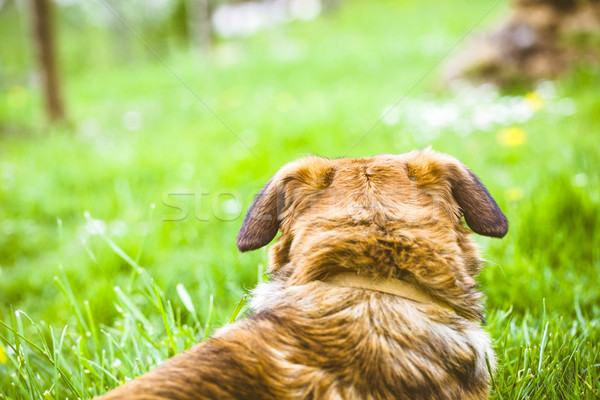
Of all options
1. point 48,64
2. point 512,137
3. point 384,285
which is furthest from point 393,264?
point 48,64

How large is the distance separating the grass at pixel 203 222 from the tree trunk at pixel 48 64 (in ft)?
1.60

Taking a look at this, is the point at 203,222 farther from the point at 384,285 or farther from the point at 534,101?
the point at 534,101

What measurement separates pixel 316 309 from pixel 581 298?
6.64 ft

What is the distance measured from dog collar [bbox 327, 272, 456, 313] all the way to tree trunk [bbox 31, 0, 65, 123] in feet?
28.2

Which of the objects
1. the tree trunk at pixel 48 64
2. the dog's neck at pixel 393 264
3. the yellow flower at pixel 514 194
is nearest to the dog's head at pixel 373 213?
the dog's neck at pixel 393 264

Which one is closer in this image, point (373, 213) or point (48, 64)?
point (373, 213)

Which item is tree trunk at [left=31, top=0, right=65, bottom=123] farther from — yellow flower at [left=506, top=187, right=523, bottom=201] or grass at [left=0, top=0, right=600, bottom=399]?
yellow flower at [left=506, top=187, right=523, bottom=201]

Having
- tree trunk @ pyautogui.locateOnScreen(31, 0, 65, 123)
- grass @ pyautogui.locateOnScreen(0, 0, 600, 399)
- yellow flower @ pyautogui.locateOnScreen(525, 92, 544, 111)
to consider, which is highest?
tree trunk @ pyautogui.locateOnScreen(31, 0, 65, 123)

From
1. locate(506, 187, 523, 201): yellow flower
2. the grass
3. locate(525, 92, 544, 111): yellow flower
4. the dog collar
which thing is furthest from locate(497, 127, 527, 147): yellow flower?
the dog collar

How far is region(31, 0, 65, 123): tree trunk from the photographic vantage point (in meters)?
8.28

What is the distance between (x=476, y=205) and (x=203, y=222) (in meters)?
2.98

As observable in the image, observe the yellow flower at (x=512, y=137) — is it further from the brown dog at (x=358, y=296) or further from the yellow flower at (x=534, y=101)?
the brown dog at (x=358, y=296)

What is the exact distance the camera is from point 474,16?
16.4 metres

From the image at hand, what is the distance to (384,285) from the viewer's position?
4.91ft
